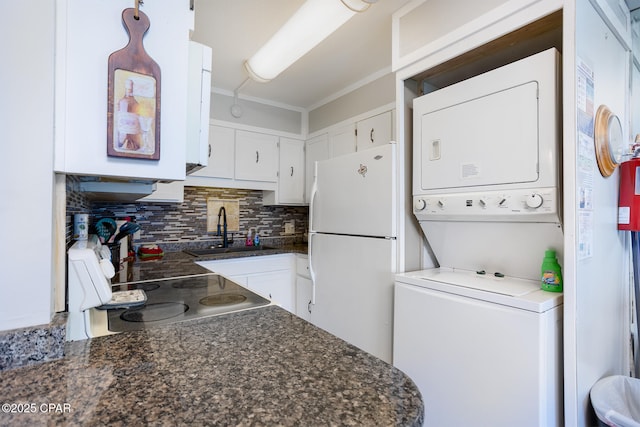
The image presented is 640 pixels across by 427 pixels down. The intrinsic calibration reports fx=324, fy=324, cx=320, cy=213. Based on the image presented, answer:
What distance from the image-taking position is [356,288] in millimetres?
2125

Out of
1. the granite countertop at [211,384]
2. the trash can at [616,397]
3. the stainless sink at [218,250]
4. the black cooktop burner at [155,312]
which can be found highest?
the granite countertop at [211,384]

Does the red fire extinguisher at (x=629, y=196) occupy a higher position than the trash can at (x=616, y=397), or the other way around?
the red fire extinguisher at (x=629, y=196)

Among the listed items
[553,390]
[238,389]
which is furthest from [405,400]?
[553,390]

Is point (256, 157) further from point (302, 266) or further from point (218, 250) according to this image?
point (302, 266)

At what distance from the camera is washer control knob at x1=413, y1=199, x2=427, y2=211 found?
5.83 ft

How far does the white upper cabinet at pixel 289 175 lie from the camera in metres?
3.45

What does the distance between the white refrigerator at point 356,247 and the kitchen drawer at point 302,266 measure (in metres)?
0.34

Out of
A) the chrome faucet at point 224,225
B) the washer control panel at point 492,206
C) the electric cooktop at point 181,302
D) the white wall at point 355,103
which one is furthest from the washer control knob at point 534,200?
the chrome faucet at point 224,225

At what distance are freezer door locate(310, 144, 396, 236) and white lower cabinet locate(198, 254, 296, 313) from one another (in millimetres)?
694

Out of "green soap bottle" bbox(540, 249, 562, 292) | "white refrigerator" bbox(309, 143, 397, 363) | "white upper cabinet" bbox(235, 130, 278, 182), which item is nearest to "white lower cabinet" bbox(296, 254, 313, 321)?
"white refrigerator" bbox(309, 143, 397, 363)

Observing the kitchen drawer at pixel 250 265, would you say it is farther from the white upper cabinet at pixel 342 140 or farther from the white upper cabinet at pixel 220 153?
the white upper cabinet at pixel 342 140

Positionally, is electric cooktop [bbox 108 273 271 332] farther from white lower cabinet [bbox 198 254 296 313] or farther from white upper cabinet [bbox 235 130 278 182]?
white upper cabinet [bbox 235 130 278 182]

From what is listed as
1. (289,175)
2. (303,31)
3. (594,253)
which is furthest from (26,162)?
(289,175)

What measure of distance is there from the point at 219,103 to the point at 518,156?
2.63 metres
